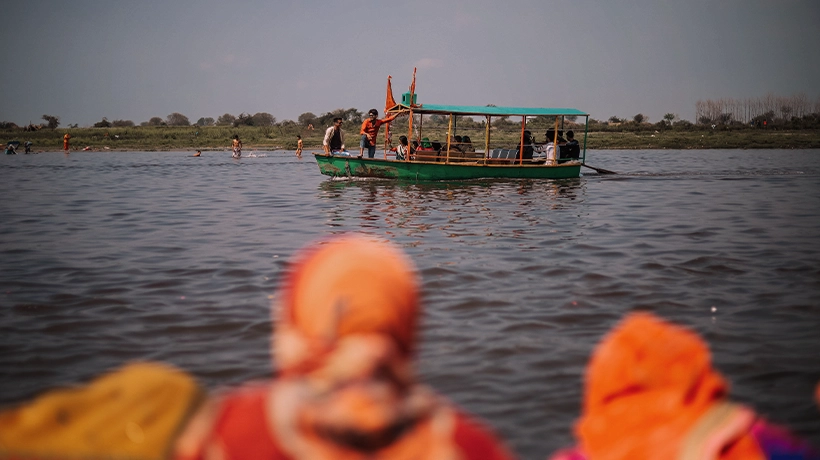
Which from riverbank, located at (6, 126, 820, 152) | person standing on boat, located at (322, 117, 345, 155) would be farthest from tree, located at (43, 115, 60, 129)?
person standing on boat, located at (322, 117, 345, 155)

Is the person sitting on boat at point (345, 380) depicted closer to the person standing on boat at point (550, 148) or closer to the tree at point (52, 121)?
the person standing on boat at point (550, 148)

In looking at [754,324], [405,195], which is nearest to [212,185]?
[405,195]

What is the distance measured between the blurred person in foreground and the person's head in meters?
0.83

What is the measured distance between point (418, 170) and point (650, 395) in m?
19.3

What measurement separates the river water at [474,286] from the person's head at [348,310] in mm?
2975

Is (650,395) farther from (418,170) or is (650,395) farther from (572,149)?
(572,149)

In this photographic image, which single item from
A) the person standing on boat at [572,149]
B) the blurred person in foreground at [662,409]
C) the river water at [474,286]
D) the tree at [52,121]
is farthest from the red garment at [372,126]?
the tree at [52,121]

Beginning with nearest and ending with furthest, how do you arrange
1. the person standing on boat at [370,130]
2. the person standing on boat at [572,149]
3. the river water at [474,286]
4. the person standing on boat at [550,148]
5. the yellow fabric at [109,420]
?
the yellow fabric at [109,420]
the river water at [474,286]
the person standing on boat at [370,130]
the person standing on boat at [550,148]
the person standing on boat at [572,149]

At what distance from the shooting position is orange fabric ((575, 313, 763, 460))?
1.80 meters

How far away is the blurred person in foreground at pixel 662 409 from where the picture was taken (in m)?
1.77

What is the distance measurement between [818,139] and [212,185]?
5654cm

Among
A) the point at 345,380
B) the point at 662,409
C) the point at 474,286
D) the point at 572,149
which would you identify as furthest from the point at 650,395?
the point at 572,149

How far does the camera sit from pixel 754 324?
6277mm

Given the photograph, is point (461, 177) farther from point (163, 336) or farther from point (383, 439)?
point (383, 439)
